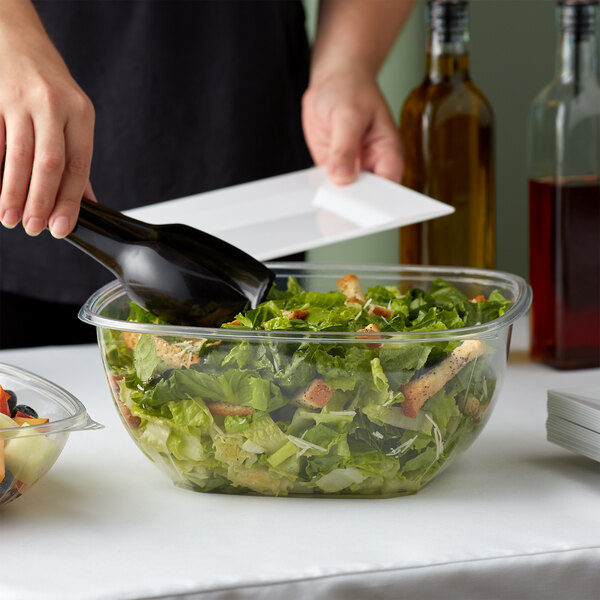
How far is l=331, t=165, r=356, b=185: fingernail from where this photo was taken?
1232mm

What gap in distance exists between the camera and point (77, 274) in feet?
5.28

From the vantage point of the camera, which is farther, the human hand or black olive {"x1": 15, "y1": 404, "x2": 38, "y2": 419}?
the human hand

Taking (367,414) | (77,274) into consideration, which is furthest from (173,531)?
(77,274)

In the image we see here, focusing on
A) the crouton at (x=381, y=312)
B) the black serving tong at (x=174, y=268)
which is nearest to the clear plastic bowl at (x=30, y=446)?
the black serving tong at (x=174, y=268)

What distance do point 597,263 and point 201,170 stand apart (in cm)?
76

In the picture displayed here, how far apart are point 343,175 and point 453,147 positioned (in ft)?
0.55

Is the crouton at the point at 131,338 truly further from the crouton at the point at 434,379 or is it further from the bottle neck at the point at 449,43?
the bottle neck at the point at 449,43

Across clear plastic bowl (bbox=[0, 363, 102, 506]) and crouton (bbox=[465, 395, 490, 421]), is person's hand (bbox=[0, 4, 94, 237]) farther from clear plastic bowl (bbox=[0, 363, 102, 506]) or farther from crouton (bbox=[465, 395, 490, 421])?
crouton (bbox=[465, 395, 490, 421])

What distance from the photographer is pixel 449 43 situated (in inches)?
50.0

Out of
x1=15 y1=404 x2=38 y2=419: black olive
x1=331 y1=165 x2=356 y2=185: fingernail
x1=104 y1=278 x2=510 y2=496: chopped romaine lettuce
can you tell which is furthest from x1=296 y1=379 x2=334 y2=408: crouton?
x1=331 y1=165 x2=356 y2=185: fingernail

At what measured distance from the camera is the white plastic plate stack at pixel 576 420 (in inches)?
31.0

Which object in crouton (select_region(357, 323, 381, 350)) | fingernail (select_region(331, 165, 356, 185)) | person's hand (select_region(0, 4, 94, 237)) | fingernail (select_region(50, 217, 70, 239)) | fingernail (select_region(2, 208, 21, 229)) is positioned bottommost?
crouton (select_region(357, 323, 381, 350))

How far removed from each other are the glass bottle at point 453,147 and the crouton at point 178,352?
65 cm

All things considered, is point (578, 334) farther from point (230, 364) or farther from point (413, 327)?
point (230, 364)
